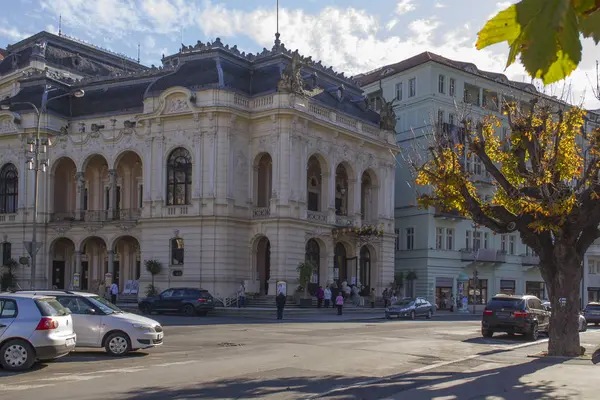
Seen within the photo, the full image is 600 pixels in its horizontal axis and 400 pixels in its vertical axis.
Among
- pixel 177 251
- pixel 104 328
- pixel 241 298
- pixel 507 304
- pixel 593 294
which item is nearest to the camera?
pixel 104 328

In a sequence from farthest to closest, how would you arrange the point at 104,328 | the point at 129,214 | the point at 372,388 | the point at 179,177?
the point at 129,214 < the point at 179,177 < the point at 104,328 < the point at 372,388

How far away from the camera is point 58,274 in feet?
178

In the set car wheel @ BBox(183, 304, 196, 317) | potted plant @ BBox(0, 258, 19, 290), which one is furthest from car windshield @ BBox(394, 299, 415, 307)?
potted plant @ BBox(0, 258, 19, 290)

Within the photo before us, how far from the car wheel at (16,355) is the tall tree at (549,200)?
1117 centimetres

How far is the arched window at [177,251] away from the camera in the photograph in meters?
47.8

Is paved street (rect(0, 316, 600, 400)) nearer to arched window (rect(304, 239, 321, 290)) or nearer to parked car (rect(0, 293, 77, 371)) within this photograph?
parked car (rect(0, 293, 77, 371))

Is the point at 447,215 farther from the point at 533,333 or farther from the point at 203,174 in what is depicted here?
the point at 533,333

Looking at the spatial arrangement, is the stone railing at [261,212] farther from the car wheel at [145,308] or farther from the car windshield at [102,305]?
the car windshield at [102,305]

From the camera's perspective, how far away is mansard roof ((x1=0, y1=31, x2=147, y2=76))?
5906 cm

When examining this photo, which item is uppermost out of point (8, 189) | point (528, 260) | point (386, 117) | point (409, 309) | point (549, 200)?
point (386, 117)

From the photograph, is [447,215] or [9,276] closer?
[9,276]

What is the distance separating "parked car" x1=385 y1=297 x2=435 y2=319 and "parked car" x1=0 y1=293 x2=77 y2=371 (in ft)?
95.3

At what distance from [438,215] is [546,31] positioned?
5767 centimetres

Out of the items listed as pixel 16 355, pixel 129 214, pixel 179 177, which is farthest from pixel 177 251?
pixel 16 355
